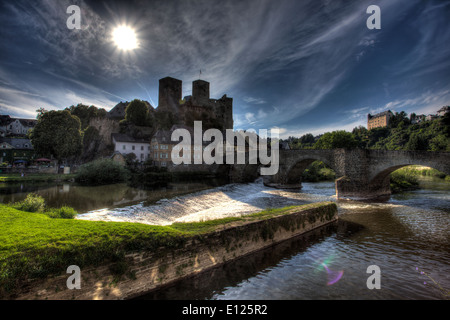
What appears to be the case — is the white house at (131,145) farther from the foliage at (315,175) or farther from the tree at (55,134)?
the foliage at (315,175)

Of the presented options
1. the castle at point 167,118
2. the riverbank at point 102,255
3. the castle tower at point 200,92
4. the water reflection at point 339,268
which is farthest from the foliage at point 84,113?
the water reflection at point 339,268

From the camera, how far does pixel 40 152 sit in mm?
36906

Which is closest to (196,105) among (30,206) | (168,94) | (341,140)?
(168,94)

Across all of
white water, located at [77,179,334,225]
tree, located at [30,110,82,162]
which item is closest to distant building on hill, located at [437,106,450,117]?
white water, located at [77,179,334,225]

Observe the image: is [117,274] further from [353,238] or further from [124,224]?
[353,238]

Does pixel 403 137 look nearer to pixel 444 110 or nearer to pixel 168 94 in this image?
pixel 444 110

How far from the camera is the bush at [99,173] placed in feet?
102

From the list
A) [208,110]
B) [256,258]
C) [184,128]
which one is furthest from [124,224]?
[208,110]

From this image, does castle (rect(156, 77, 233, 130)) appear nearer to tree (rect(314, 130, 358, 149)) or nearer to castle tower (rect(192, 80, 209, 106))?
castle tower (rect(192, 80, 209, 106))

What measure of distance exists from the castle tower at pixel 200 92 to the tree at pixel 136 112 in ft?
57.9

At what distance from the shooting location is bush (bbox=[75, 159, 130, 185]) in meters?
31.2

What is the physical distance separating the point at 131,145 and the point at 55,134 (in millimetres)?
15969
